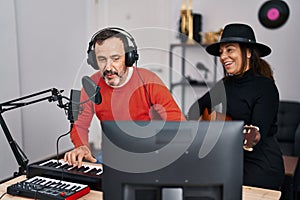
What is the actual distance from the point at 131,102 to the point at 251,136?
608 millimetres

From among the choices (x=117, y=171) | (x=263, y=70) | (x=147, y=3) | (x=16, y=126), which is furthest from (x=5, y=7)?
(x=117, y=171)

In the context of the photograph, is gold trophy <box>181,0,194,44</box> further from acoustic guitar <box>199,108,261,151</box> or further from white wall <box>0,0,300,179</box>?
acoustic guitar <box>199,108,261,151</box>

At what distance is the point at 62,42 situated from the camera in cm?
407

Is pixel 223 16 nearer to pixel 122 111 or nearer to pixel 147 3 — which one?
pixel 147 3

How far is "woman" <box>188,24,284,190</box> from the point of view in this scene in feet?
6.15

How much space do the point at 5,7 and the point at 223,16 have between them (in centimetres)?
243

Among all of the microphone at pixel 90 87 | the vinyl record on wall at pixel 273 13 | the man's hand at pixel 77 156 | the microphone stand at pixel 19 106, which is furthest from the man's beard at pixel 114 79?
the vinyl record on wall at pixel 273 13

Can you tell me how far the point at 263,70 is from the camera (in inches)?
79.4

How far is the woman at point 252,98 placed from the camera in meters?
1.87

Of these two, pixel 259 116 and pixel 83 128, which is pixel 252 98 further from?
pixel 83 128

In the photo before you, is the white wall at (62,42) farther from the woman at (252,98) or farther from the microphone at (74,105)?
the microphone at (74,105)

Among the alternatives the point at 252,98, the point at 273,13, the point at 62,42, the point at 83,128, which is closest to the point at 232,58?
the point at 252,98

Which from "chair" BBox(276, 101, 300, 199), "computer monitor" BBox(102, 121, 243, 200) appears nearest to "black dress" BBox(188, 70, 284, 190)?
"computer monitor" BBox(102, 121, 243, 200)

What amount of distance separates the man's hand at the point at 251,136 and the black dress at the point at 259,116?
80 mm
